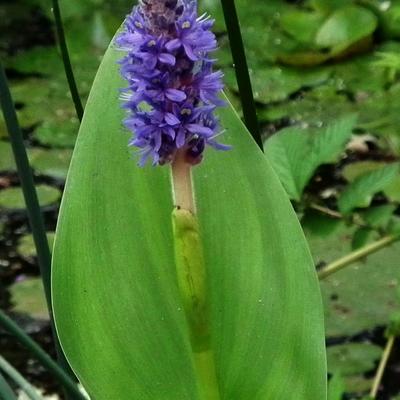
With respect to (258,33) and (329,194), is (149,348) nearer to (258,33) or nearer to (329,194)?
(329,194)

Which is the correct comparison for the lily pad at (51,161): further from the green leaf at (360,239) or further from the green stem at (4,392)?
the green stem at (4,392)

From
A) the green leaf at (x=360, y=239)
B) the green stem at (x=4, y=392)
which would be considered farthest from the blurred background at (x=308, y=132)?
the green stem at (x=4, y=392)

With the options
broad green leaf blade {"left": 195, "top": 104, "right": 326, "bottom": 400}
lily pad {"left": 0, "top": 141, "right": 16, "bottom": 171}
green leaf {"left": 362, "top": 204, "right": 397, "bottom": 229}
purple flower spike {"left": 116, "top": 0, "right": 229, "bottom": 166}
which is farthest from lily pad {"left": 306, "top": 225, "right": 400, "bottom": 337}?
purple flower spike {"left": 116, "top": 0, "right": 229, "bottom": 166}

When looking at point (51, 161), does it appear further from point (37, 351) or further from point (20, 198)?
point (37, 351)

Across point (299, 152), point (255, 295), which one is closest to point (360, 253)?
point (299, 152)

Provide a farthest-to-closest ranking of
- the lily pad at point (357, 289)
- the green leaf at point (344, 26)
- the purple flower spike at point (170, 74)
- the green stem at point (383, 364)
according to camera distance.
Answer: the green leaf at point (344, 26), the lily pad at point (357, 289), the green stem at point (383, 364), the purple flower spike at point (170, 74)

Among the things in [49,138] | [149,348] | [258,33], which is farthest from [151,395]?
[258,33]

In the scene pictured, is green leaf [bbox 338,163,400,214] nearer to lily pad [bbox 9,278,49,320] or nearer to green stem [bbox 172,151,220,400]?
green stem [bbox 172,151,220,400]
